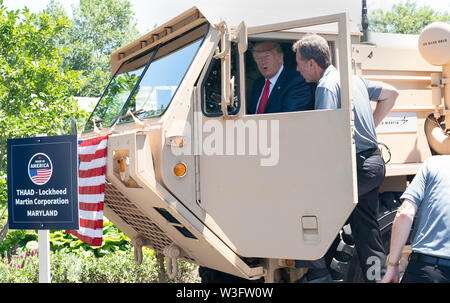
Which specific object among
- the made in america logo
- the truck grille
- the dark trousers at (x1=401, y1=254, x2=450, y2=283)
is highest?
the made in america logo

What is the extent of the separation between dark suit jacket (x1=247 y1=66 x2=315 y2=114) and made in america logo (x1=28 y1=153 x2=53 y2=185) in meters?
1.58

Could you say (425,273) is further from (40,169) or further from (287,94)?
(40,169)

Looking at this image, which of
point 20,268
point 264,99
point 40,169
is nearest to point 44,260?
point 40,169

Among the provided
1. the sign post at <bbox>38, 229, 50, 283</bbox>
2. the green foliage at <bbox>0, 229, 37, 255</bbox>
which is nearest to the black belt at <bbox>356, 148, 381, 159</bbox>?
the sign post at <bbox>38, 229, 50, 283</bbox>

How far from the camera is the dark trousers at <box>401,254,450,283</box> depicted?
3336 millimetres

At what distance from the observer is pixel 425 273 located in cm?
338

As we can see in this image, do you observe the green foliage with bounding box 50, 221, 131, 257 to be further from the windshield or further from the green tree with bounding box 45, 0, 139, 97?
the green tree with bounding box 45, 0, 139, 97

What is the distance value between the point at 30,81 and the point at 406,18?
1552 inches
